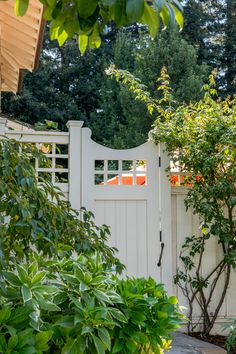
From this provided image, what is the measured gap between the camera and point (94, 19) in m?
1.25

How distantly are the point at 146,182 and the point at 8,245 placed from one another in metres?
2.22

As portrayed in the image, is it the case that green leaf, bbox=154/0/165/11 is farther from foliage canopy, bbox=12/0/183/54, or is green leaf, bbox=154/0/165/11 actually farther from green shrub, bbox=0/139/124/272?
green shrub, bbox=0/139/124/272

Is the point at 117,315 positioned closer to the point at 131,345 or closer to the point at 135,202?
the point at 131,345

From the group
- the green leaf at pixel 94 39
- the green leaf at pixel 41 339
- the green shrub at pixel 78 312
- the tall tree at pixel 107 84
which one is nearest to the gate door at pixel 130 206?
the green shrub at pixel 78 312

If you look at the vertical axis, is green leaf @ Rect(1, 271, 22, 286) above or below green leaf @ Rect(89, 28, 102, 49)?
below

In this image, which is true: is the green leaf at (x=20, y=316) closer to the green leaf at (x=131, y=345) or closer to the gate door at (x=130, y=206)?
the green leaf at (x=131, y=345)

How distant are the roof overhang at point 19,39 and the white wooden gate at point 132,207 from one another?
4.73ft

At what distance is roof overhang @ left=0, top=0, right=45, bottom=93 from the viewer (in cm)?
490

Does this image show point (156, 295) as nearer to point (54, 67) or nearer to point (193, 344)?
point (193, 344)

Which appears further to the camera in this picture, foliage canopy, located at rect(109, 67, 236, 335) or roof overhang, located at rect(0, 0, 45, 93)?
roof overhang, located at rect(0, 0, 45, 93)

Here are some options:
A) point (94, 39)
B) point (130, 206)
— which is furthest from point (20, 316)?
point (130, 206)

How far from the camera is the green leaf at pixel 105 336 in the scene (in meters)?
1.92

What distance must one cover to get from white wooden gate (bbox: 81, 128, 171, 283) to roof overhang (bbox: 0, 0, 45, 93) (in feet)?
4.73

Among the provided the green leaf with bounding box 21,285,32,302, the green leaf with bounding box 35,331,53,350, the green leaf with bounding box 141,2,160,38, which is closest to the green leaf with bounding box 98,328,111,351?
the green leaf with bounding box 35,331,53,350
